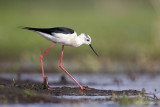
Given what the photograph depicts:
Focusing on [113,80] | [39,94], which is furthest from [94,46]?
[39,94]

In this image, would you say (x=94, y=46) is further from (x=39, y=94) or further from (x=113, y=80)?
(x=39, y=94)

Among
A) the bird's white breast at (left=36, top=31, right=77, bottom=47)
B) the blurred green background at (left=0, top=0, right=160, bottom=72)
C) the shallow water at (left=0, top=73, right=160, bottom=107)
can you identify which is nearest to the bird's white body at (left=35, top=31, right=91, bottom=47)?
the bird's white breast at (left=36, top=31, right=77, bottom=47)

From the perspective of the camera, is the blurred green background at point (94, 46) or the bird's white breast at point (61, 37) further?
the blurred green background at point (94, 46)

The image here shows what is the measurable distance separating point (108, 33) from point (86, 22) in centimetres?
431

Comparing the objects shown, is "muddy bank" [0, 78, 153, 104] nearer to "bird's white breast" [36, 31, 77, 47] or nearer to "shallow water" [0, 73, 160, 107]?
"bird's white breast" [36, 31, 77, 47]

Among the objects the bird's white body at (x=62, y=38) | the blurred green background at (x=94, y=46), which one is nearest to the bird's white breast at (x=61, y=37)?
the bird's white body at (x=62, y=38)

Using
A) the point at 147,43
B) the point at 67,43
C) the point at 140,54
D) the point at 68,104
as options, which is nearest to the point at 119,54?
the point at 140,54

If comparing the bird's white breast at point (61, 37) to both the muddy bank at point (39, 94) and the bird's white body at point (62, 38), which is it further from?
the muddy bank at point (39, 94)

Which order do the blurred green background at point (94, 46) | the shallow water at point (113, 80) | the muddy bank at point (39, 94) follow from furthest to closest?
1. the blurred green background at point (94, 46)
2. the shallow water at point (113, 80)
3. the muddy bank at point (39, 94)

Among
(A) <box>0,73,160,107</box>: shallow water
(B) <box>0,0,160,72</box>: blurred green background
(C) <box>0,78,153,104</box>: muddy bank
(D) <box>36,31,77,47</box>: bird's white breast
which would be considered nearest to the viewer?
(C) <box>0,78,153,104</box>: muddy bank

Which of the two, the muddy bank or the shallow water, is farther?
the shallow water

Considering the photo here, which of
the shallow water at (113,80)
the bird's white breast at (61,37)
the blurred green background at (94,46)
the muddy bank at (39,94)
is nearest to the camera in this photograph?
the muddy bank at (39,94)

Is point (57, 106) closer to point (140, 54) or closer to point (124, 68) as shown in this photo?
point (124, 68)

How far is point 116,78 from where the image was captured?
42.8ft
